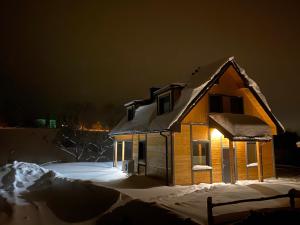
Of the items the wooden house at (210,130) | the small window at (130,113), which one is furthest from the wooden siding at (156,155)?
the small window at (130,113)

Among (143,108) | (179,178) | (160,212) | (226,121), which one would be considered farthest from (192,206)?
(143,108)

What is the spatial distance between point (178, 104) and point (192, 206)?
808cm

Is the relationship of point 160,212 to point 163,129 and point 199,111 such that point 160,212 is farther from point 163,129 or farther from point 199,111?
point 199,111

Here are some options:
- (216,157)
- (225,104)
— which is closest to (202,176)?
(216,157)

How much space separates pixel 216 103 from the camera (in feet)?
62.1

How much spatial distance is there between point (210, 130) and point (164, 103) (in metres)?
3.88

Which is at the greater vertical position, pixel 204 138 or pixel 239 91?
pixel 239 91

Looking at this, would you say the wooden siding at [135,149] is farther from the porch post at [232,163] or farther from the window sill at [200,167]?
the porch post at [232,163]

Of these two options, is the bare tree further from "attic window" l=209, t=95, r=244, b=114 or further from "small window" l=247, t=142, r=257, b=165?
"small window" l=247, t=142, r=257, b=165

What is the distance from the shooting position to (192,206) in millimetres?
10898

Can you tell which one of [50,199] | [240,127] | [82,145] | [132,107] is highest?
[132,107]

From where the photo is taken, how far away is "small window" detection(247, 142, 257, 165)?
19.3 metres

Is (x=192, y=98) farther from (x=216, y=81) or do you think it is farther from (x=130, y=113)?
(x=130, y=113)

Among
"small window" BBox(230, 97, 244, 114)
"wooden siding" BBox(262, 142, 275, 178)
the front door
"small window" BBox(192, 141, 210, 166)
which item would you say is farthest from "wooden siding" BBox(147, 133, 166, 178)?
"wooden siding" BBox(262, 142, 275, 178)
